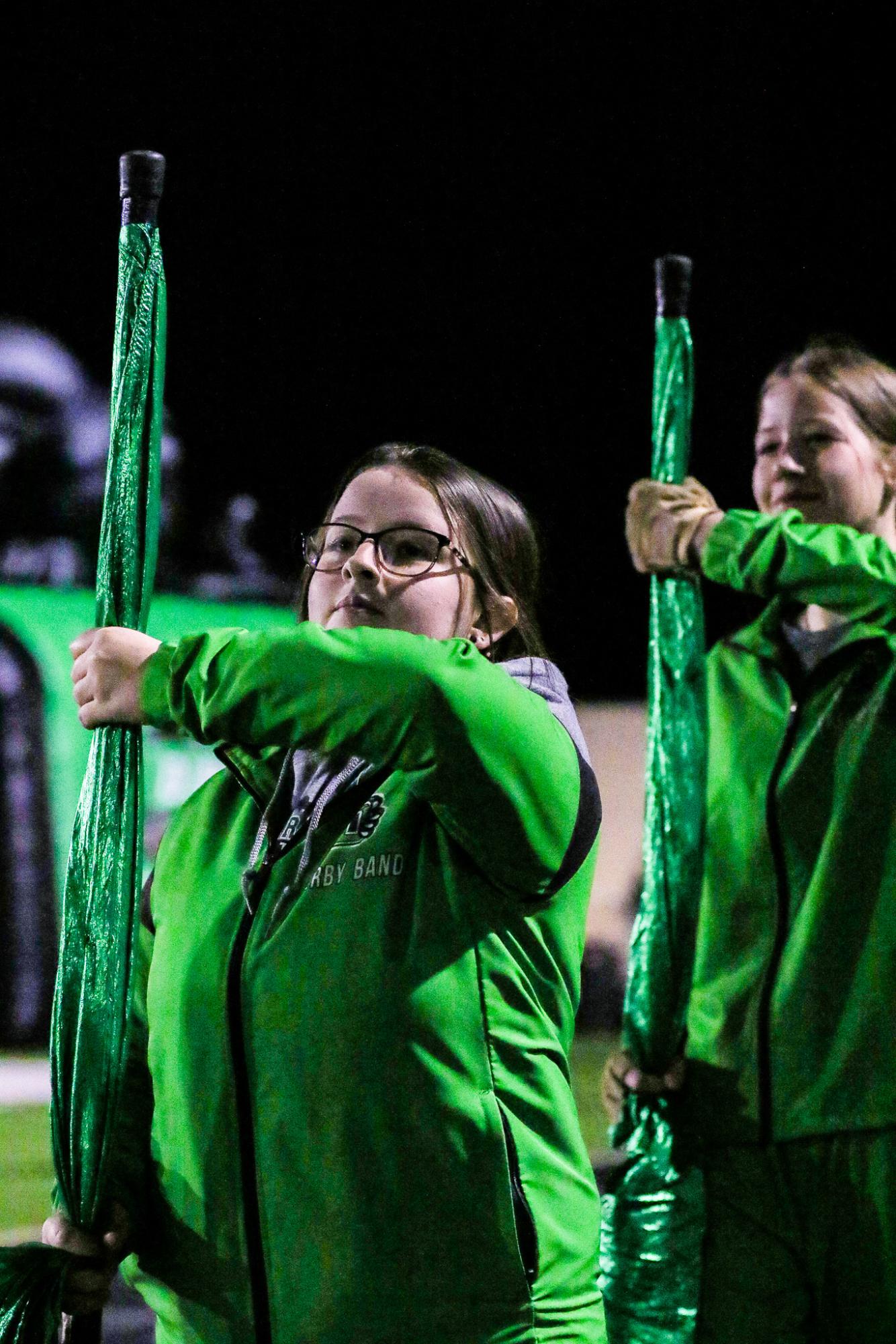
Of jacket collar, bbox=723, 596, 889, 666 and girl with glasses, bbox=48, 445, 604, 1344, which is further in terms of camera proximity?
jacket collar, bbox=723, 596, 889, 666

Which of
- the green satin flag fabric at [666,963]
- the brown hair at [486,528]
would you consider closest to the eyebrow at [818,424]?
the green satin flag fabric at [666,963]

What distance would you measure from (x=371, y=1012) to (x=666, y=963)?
865 millimetres

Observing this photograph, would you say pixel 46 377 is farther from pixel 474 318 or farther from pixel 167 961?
pixel 167 961

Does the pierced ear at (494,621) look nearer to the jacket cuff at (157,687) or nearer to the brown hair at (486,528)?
the brown hair at (486,528)

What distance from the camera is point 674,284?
203 cm

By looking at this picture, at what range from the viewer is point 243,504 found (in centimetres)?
455

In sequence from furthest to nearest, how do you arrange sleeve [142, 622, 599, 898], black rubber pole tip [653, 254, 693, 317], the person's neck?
the person's neck, black rubber pole tip [653, 254, 693, 317], sleeve [142, 622, 599, 898]

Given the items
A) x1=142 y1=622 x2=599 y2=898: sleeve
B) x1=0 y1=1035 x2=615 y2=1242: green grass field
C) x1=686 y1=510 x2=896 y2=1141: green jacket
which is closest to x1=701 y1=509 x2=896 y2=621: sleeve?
x1=686 y1=510 x2=896 y2=1141: green jacket

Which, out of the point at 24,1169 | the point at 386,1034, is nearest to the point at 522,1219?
the point at 386,1034

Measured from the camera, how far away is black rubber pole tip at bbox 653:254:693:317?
6.64 feet

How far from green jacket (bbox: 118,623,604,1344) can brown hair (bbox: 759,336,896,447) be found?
3.60 feet

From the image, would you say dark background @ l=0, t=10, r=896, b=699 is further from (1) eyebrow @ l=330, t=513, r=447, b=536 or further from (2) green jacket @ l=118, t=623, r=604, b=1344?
(2) green jacket @ l=118, t=623, r=604, b=1344

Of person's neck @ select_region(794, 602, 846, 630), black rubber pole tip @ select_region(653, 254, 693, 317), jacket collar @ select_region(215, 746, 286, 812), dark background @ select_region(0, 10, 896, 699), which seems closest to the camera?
jacket collar @ select_region(215, 746, 286, 812)

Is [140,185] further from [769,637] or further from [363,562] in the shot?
[769,637]
